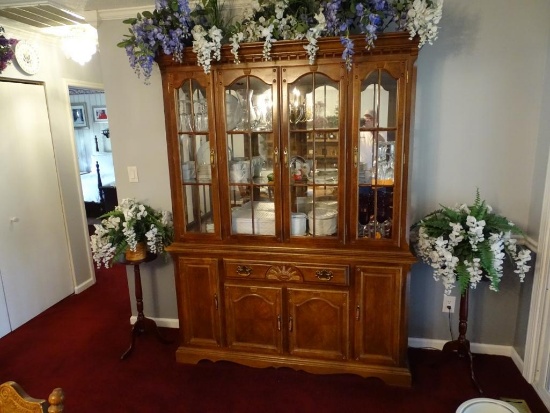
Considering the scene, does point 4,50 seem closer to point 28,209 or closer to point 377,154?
point 28,209

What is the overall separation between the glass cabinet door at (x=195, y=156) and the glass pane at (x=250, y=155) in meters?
0.14

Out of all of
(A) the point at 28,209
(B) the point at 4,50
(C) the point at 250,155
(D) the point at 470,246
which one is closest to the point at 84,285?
(A) the point at 28,209

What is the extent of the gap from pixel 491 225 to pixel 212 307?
175cm

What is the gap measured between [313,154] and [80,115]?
599 centimetres

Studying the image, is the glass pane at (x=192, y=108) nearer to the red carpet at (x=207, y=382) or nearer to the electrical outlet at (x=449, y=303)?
the red carpet at (x=207, y=382)

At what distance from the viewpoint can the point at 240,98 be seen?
2.26 metres

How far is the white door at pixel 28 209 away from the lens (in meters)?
3.01

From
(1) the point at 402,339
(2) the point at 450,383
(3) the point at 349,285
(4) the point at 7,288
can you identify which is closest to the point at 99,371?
(4) the point at 7,288

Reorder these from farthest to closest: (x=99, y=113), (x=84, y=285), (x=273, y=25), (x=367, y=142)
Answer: (x=99, y=113) < (x=84, y=285) < (x=367, y=142) < (x=273, y=25)

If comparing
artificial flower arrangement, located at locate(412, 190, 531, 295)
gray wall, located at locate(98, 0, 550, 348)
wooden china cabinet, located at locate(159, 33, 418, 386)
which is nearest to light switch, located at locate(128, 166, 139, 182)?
gray wall, located at locate(98, 0, 550, 348)

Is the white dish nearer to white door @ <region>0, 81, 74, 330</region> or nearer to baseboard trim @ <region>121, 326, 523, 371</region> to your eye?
baseboard trim @ <region>121, 326, 523, 371</region>

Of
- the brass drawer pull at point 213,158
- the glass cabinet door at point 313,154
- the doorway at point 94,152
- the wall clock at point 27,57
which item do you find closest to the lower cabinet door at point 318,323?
the glass cabinet door at point 313,154

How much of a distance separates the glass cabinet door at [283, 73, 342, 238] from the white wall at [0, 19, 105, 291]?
239cm

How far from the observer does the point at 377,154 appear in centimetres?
214
